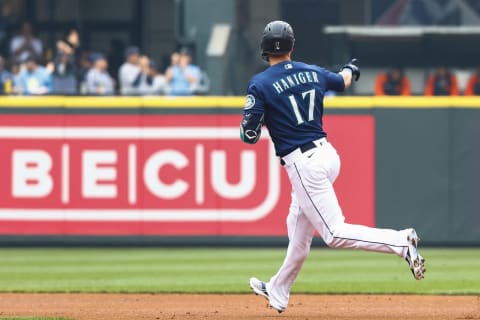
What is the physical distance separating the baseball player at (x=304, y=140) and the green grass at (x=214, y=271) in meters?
2.84

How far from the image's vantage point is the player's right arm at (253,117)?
25.8ft

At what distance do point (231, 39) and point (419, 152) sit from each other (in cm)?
439

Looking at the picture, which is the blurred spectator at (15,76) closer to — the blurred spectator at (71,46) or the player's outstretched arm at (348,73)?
the blurred spectator at (71,46)

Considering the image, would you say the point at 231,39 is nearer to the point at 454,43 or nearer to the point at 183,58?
the point at 183,58

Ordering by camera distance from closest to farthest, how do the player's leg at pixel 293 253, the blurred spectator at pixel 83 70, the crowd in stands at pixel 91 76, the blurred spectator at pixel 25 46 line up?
the player's leg at pixel 293 253 → the crowd in stands at pixel 91 76 → the blurred spectator at pixel 83 70 → the blurred spectator at pixel 25 46

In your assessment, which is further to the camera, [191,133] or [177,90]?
[177,90]

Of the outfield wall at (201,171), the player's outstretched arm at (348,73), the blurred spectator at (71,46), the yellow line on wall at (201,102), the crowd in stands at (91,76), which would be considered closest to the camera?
the player's outstretched arm at (348,73)

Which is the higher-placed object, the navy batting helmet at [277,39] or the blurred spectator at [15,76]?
the navy batting helmet at [277,39]

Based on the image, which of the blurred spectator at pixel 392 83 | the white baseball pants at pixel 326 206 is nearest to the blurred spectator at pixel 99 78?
the blurred spectator at pixel 392 83

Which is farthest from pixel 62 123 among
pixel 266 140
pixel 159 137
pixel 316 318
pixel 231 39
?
pixel 316 318

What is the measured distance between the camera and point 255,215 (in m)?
14.9

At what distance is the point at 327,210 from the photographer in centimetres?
788

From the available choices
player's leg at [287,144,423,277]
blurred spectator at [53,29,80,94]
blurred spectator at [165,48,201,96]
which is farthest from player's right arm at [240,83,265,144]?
blurred spectator at [53,29,80,94]

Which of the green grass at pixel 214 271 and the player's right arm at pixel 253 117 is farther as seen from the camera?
the green grass at pixel 214 271
